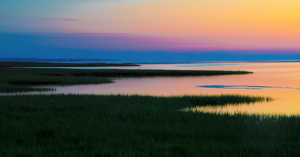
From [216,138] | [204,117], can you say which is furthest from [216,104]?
[216,138]

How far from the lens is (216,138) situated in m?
10.2

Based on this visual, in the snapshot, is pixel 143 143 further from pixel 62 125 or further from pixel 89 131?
pixel 62 125

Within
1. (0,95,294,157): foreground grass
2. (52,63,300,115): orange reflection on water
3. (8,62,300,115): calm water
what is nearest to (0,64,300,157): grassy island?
(0,95,294,157): foreground grass

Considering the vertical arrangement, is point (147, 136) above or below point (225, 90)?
above

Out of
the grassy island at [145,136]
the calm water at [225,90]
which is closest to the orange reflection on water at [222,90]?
the calm water at [225,90]

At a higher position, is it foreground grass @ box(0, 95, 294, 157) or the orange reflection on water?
foreground grass @ box(0, 95, 294, 157)

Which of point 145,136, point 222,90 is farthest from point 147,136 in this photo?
point 222,90

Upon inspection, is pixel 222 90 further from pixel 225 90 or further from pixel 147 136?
pixel 147 136

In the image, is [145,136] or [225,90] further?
[225,90]

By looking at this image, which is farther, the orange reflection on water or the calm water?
the calm water

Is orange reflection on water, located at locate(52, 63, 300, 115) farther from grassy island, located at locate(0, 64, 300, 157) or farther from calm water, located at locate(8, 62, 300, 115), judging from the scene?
grassy island, located at locate(0, 64, 300, 157)

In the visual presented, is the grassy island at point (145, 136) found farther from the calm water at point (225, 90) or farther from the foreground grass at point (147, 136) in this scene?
the calm water at point (225, 90)

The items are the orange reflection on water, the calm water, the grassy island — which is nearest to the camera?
the grassy island

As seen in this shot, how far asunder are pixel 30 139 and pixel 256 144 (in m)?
7.49
